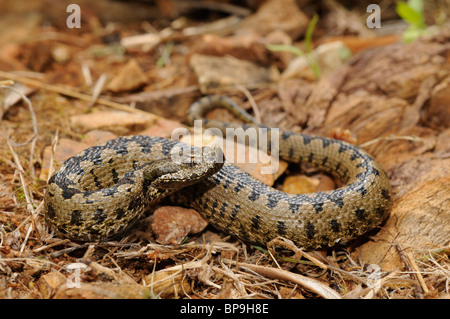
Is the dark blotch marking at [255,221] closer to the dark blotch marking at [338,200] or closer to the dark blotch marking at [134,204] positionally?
the dark blotch marking at [338,200]

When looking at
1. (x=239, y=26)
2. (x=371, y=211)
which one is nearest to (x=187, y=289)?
(x=371, y=211)

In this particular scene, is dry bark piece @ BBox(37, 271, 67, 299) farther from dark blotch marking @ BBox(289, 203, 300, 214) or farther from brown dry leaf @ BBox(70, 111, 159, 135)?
brown dry leaf @ BBox(70, 111, 159, 135)

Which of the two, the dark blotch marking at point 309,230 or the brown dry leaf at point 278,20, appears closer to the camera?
the dark blotch marking at point 309,230

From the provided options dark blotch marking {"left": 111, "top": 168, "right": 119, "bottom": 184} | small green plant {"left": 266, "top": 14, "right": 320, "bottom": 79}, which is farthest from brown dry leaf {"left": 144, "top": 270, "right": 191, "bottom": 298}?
small green plant {"left": 266, "top": 14, "right": 320, "bottom": 79}

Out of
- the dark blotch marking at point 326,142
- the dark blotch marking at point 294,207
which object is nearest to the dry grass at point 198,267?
the dark blotch marking at point 294,207

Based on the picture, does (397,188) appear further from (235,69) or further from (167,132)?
(235,69)

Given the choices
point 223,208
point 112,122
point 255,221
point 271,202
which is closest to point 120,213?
point 223,208
